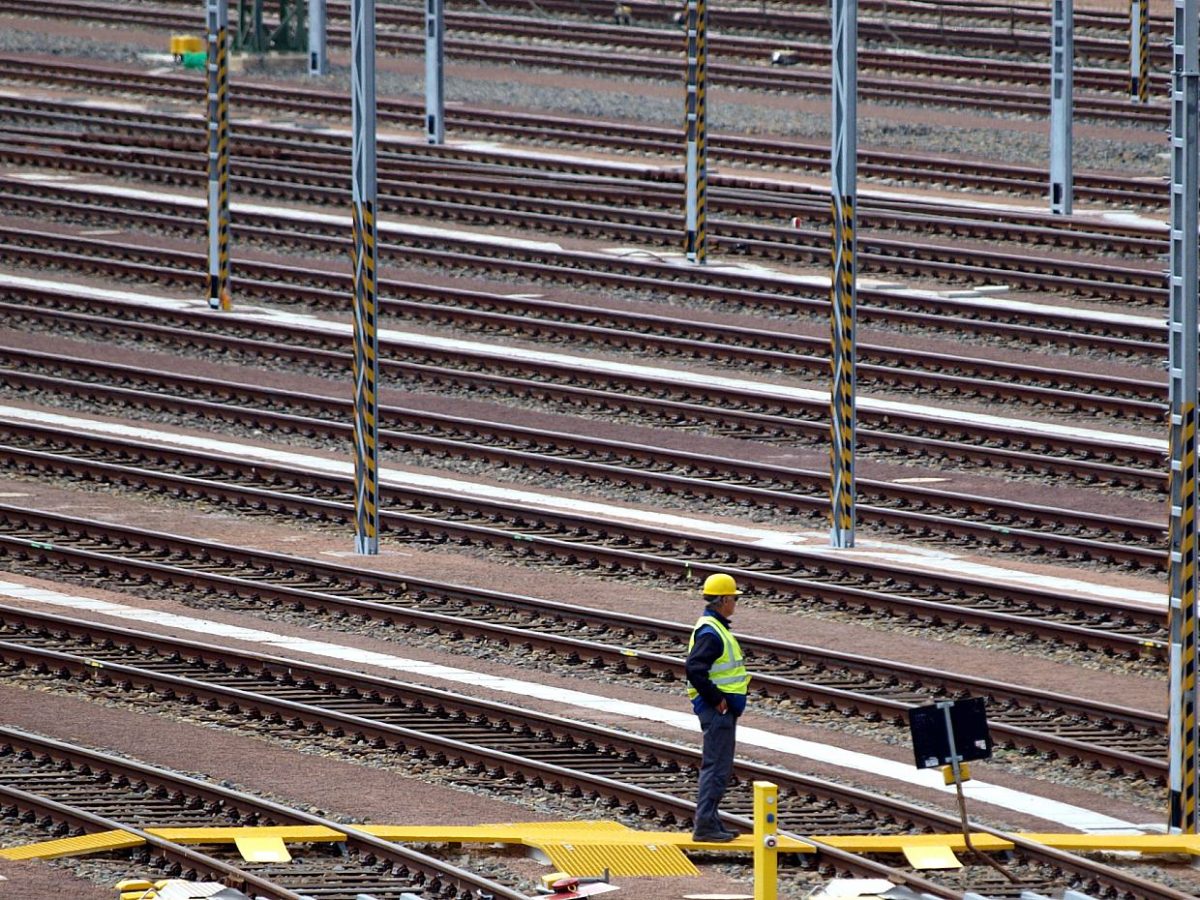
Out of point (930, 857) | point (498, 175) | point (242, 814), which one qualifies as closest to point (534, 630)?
point (242, 814)

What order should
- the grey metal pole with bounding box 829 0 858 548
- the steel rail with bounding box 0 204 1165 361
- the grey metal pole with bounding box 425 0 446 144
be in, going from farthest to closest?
1. the grey metal pole with bounding box 425 0 446 144
2. the steel rail with bounding box 0 204 1165 361
3. the grey metal pole with bounding box 829 0 858 548

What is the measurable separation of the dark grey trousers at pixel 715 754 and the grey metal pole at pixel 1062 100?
69.2 feet

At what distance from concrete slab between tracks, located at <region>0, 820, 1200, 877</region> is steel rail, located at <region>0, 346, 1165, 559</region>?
7148 millimetres

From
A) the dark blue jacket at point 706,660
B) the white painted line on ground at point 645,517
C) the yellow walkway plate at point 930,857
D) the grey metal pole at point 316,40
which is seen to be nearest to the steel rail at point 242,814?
the dark blue jacket at point 706,660

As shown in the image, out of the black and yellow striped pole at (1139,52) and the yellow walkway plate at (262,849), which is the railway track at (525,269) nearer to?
the black and yellow striped pole at (1139,52)

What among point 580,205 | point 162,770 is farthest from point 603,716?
point 580,205

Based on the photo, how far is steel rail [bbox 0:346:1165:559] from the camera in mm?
23031

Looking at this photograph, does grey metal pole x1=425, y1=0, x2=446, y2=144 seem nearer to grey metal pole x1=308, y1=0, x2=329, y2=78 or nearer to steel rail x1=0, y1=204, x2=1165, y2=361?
steel rail x1=0, y1=204, x2=1165, y2=361

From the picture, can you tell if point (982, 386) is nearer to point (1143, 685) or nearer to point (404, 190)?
point (1143, 685)

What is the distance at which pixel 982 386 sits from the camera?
27.7m

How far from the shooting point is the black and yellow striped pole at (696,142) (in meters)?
33.0

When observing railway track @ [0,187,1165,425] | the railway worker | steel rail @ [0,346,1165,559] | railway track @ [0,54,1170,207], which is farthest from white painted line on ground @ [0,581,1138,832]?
railway track @ [0,54,1170,207]

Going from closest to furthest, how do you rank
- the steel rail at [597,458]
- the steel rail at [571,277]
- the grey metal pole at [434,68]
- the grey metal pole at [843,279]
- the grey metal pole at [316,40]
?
the grey metal pole at [843,279]
the steel rail at [597,458]
the steel rail at [571,277]
the grey metal pole at [434,68]
the grey metal pole at [316,40]

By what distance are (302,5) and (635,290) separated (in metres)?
19.0
